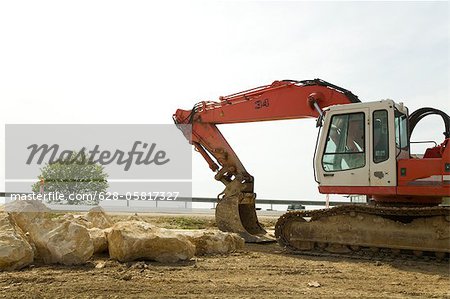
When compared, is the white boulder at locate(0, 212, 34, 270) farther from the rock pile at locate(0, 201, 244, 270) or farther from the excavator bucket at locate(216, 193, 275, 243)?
the excavator bucket at locate(216, 193, 275, 243)

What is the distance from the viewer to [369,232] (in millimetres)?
8641

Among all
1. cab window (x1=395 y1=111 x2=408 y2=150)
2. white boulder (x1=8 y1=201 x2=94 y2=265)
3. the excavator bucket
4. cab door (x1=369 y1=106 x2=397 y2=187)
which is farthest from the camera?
the excavator bucket

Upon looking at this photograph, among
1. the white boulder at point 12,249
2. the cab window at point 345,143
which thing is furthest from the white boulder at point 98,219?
the cab window at point 345,143

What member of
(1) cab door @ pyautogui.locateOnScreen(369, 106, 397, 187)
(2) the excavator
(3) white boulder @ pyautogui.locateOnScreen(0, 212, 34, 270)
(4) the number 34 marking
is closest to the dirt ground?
(3) white boulder @ pyautogui.locateOnScreen(0, 212, 34, 270)

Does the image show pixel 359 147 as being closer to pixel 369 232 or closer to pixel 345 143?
pixel 345 143

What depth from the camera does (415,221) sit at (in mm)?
8391

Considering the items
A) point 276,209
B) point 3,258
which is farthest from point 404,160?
point 276,209

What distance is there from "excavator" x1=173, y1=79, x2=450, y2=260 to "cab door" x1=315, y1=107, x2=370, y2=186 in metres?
0.02

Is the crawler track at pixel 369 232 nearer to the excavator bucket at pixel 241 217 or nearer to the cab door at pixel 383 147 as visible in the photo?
the cab door at pixel 383 147

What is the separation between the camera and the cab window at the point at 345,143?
8.94 metres

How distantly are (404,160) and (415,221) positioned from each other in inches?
44.6

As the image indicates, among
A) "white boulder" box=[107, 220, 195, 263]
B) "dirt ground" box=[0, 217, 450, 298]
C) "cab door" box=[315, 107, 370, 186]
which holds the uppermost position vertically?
"cab door" box=[315, 107, 370, 186]

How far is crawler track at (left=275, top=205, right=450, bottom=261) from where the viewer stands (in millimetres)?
8141

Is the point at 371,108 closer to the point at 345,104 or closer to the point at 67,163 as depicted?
the point at 345,104
